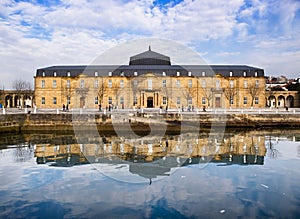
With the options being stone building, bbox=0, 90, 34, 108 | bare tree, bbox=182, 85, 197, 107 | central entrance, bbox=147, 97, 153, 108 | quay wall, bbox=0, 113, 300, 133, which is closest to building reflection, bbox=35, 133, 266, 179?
quay wall, bbox=0, 113, 300, 133

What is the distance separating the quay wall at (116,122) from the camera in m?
30.0

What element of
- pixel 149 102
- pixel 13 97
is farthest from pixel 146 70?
pixel 13 97

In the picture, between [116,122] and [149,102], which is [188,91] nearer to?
[149,102]

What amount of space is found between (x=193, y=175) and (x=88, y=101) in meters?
39.7

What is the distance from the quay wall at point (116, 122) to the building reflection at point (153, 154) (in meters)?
7.79

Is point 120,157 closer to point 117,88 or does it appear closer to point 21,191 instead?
point 21,191

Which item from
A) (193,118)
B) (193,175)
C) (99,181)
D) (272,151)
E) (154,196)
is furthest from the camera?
(193,118)

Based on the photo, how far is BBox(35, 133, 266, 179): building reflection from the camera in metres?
14.9

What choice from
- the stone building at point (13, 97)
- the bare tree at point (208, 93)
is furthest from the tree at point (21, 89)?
the bare tree at point (208, 93)

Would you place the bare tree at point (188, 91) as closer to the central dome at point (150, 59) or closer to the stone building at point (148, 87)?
the stone building at point (148, 87)

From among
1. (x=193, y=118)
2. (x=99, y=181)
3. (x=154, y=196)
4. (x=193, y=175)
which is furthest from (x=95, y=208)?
(x=193, y=118)

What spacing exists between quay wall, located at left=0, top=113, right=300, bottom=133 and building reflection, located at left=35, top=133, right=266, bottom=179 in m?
7.79

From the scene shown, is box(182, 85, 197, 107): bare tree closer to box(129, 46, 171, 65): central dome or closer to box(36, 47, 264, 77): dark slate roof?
box(36, 47, 264, 77): dark slate roof

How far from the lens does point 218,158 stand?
53.4ft
